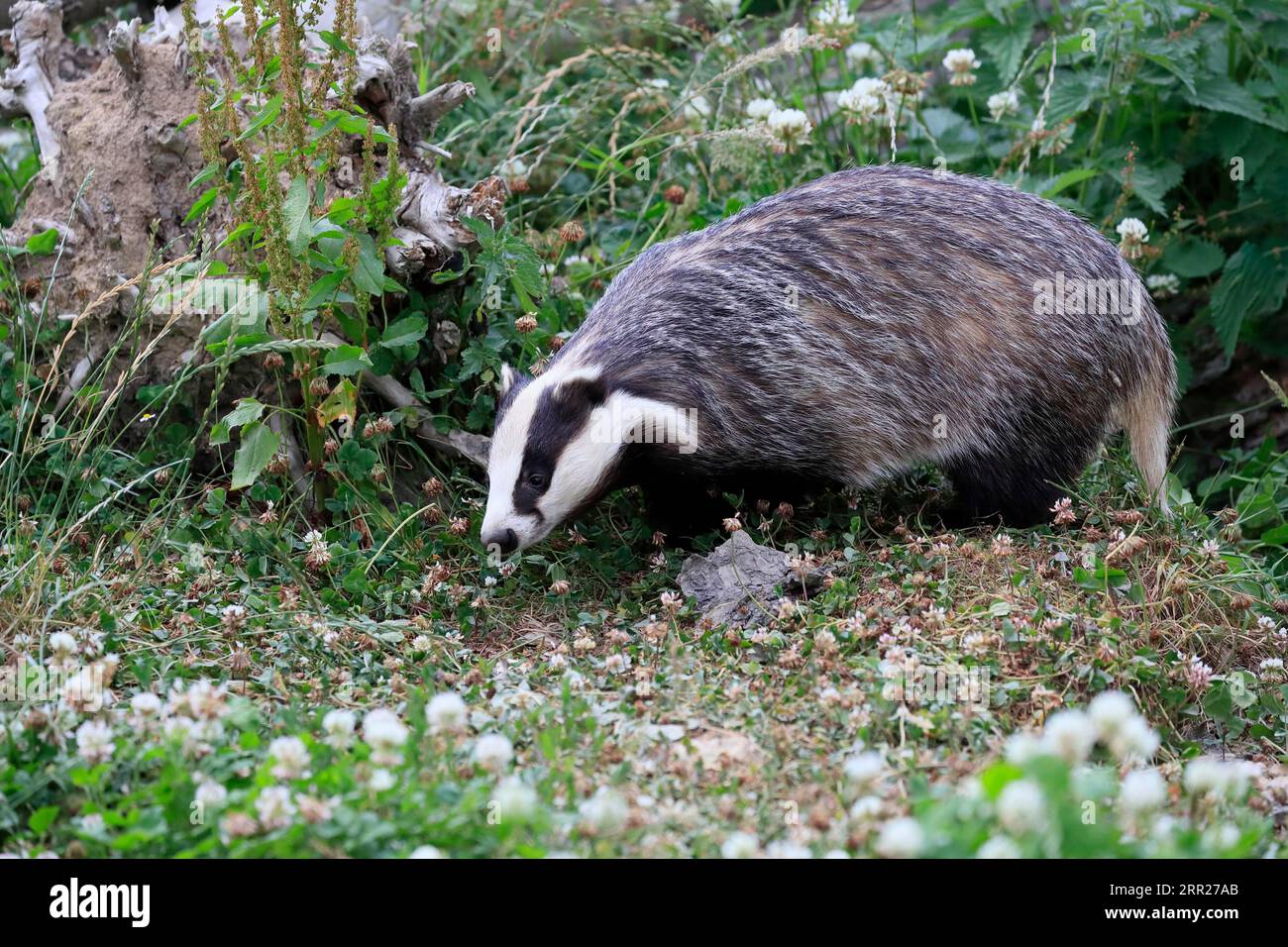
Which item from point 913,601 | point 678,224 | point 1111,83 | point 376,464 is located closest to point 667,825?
point 913,601

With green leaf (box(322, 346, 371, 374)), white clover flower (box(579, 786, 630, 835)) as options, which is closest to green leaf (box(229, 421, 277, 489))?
green leaf (box(322, 346, 371, 374))

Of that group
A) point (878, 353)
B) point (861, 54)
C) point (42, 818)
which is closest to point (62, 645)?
point (42, 818)

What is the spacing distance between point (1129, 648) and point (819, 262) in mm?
1812

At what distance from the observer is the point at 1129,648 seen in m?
3.98

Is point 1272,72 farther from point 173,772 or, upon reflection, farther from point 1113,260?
point 173,772

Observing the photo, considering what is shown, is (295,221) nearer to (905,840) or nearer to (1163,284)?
(905,840)

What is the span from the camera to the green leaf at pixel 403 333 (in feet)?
15.8

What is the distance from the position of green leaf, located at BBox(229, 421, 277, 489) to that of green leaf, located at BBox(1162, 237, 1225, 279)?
4.24 m

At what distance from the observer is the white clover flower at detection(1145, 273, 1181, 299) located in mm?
6371

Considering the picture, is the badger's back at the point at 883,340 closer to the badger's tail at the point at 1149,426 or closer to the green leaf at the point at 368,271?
the badger's tail at the point at 1149,426

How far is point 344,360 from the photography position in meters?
4.55

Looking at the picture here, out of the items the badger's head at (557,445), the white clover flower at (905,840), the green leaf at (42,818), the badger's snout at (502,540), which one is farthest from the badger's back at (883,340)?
the white clover flower at (905,840)

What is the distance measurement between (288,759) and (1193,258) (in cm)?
509

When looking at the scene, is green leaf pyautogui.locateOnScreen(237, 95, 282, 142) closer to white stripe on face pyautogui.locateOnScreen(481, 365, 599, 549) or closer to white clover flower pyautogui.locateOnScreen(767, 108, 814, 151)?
white stripe on face pyautogui.locateOnScreen(481, 365, 599, 549)
